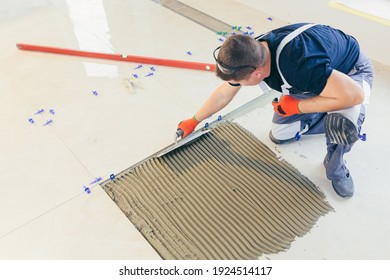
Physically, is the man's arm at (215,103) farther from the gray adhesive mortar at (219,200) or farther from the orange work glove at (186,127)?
the gray adhesive mortar at (219,200)

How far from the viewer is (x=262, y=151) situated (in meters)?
1.91

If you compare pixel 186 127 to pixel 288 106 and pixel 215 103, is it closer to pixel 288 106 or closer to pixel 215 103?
pixel 215 103

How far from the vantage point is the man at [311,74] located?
1.31m

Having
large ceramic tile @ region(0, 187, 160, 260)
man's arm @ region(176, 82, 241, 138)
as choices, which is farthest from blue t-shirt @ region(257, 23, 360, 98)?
large ceramic tile @ region(0, 187, 160, 260)

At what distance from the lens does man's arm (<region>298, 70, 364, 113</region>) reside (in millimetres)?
1338

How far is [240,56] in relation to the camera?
127 centimetres

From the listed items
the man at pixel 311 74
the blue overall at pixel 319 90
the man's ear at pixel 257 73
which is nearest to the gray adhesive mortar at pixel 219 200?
the blue overall at pixel 319 90

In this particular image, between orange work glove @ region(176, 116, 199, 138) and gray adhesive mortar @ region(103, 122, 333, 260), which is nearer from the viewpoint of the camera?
gray adhesive mortar @ region(103, 122, 333, 260)

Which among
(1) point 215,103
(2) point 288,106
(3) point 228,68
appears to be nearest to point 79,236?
(1) point 215,103

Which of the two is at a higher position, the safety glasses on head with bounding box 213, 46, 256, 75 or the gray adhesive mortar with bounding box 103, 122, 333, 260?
the safety glasses on head with bounding box 213, 46, 256, 75

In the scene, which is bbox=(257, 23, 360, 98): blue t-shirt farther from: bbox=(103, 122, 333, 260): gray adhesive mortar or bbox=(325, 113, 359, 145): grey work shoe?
bbox=(103, 122, 333, 260): gray adhesive mortar

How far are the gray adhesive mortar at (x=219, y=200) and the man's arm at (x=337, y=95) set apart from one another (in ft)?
1.56

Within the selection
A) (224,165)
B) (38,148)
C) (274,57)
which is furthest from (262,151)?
(38,148)

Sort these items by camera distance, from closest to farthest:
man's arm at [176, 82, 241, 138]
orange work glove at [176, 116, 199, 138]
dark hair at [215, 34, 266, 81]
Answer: dark hair at [215, 34, 266, 81] → man's arm at [176, 82, 241, 138] → orange work glove at [176, 116, 199, 138]
